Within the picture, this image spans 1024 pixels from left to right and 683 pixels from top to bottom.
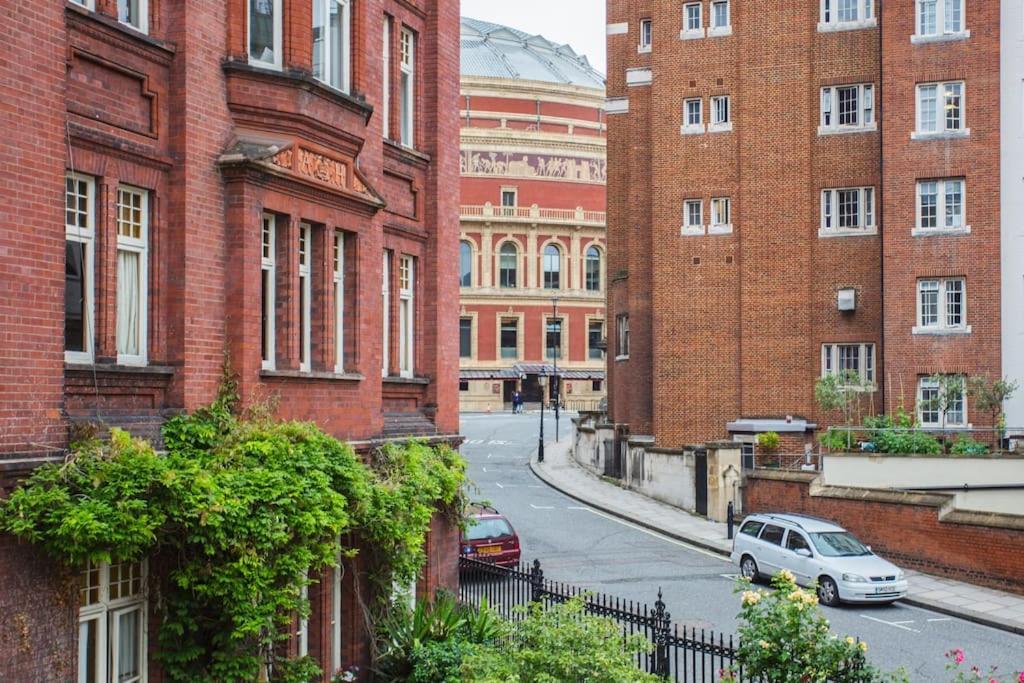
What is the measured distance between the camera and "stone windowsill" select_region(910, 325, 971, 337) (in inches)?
1388

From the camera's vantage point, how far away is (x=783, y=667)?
11.2 metres

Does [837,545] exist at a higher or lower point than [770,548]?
higher

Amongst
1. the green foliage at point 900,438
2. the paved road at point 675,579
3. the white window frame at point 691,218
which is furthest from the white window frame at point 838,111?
the paved road at point 675,579

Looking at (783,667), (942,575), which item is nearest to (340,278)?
(783,667)

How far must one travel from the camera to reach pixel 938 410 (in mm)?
34969

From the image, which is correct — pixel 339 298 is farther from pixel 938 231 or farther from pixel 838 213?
pixel 838 213

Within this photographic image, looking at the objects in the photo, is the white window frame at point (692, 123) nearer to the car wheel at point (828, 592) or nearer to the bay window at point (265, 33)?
the car wheel at point (828, 592)

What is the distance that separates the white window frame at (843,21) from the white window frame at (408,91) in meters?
25.0

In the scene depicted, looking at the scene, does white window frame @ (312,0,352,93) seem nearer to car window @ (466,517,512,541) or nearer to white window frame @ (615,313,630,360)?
car window @ (466,517,512,541)

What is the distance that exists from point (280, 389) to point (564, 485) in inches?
1209

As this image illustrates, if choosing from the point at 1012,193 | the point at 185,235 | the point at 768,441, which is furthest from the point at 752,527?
the point at 185,235

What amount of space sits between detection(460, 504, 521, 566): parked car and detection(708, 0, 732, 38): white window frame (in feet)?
70.9

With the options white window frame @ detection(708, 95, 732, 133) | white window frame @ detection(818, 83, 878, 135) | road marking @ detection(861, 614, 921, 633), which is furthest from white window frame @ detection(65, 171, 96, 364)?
white window frame @ detection(818, 83, 878, 135)

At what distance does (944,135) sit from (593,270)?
5968 centimetres
